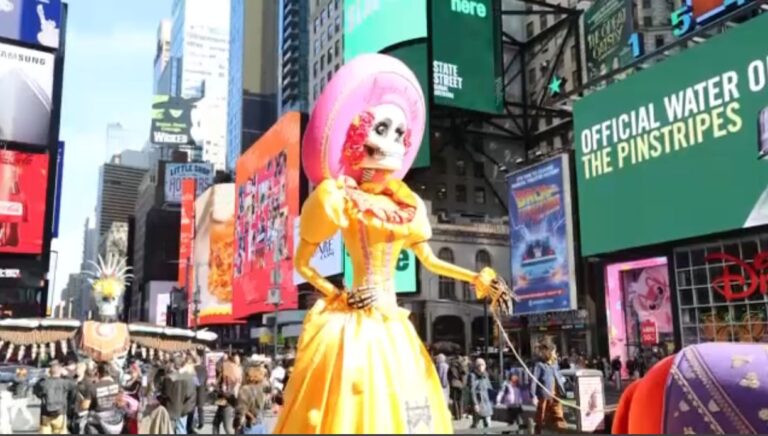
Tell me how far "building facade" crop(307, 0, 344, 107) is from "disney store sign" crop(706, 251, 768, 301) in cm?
4407

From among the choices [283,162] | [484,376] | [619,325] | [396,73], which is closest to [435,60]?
[283,162]

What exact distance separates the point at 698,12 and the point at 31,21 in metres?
33.9

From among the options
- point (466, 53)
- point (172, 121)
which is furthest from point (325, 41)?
point (172, 121)

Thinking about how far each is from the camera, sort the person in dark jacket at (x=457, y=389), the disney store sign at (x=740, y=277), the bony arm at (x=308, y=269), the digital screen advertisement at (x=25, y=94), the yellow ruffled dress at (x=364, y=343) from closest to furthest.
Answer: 1. the yellow ruffled dress at (x=364, y=343)
2. the bony arm at (x=308, y=269)
3. the person in dark jacket at (x=457, y=389)
4. the disney store sign at (x=740, y=277)
5. the digital screen advertisement at (x=25, y=94)

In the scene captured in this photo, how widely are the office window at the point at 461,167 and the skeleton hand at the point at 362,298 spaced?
51542 millimetres

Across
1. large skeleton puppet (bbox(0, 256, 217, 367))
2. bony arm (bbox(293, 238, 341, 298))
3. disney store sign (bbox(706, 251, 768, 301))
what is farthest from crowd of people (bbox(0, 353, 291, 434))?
disney store sign (bbox(706, 251, 768, 301))

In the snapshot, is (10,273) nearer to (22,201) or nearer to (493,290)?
(22,201)

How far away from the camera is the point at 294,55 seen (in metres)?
93.7

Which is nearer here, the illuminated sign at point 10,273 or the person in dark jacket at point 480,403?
the person in dark jacket at point 480,403

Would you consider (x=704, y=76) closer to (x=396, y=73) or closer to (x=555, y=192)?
(x=555, y=192)

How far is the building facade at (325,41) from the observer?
65188 millimetres

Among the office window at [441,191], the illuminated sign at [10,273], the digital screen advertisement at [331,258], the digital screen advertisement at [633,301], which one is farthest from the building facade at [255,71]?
the digital screen advertisement at [633,301]

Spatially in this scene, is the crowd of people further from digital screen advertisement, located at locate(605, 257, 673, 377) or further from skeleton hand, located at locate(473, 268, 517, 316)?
digital screen advertisement, located at locate(605, 257, 673, 377)

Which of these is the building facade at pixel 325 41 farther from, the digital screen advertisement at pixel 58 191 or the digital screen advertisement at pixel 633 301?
the digital screen advertisement at pixel 633 301
